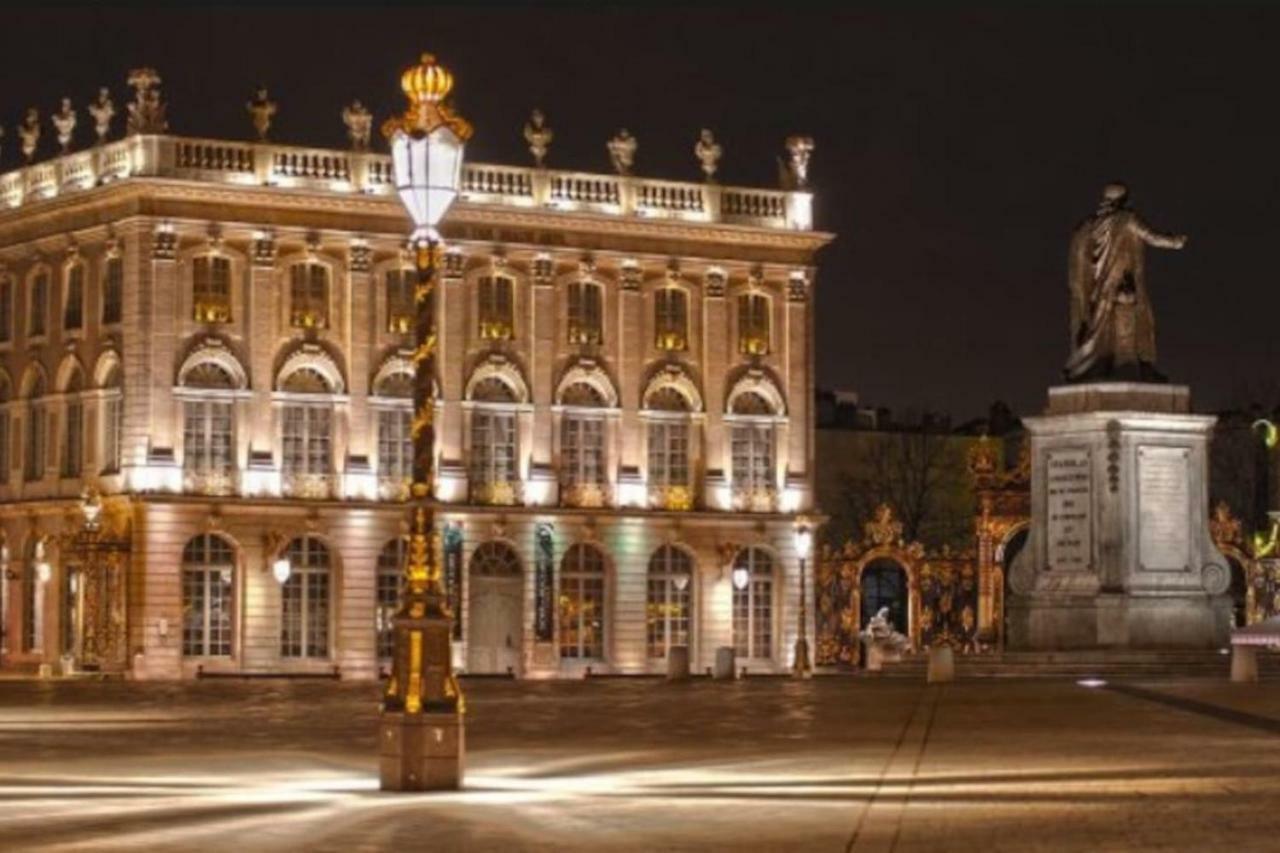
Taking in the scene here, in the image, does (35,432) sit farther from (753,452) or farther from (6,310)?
(753,452)

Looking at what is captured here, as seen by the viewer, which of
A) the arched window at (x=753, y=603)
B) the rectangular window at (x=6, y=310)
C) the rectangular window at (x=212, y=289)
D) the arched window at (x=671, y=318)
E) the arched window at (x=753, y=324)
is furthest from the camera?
the arched window at (x=753, y=324)

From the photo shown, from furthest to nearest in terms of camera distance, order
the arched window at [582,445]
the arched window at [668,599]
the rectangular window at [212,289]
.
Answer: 1. the arched window at [668,599]
2. the arched window at [582,445]
3. the rectangular window at [212,289]

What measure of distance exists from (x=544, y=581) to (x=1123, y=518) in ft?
124

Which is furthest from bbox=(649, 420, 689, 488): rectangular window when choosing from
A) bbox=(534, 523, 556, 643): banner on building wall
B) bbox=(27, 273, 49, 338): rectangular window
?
bbox=(27, 273, 49, 338): rectangular window

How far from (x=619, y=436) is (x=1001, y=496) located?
89.5 ft

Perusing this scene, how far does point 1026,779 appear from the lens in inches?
929

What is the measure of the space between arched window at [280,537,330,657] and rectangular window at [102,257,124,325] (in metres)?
7.20

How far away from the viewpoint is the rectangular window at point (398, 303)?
80562mm

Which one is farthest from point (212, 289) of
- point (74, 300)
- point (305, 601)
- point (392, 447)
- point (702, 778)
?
point (702, 778)

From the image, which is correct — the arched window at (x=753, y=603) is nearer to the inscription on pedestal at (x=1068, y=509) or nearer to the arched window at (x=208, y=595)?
the arched window at (x=208, y=595)

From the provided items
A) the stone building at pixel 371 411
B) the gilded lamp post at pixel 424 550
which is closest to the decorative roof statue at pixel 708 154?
the stone building at pixel 371 411

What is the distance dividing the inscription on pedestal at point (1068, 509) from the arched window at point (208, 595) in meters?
34.1

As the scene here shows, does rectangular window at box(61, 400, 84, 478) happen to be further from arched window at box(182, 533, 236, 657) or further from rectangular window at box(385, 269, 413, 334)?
rectangular window at box(385, 269, 413, 334)

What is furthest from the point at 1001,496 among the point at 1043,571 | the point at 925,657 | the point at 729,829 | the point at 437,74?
the point at 729,829
